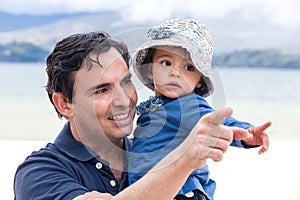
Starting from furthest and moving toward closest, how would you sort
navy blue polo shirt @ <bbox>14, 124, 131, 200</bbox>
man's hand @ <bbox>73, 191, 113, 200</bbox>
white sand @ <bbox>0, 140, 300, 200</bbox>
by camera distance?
white sand @ <bbox>0, 140, 300, 200</bbox> → navy blue polo shirt @ <bbox>14, 124, 131, 200</bbox> → man's hand @ <bbox>73, 191, 113, 200</bbox>

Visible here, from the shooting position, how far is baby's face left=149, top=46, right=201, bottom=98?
1.24 metres

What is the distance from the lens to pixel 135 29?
51.6 inches

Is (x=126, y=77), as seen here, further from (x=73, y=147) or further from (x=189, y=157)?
(x=189, y=157)

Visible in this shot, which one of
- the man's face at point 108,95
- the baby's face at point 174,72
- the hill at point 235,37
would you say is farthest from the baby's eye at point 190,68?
the hill at point 235,37

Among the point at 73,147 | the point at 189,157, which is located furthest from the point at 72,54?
the point at 189,157

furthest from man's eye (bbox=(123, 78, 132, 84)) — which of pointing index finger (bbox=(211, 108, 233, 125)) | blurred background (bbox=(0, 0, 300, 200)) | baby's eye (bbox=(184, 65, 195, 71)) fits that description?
blurred background (bbox=(0, 0, 300, 200))

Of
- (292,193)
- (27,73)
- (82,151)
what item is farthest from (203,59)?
(27,73)

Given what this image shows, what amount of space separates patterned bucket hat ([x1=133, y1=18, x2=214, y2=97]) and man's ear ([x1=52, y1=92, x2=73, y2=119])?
19cm

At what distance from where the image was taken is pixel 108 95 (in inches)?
50.2

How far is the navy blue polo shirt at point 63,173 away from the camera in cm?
118

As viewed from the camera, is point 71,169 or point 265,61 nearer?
point 71,169

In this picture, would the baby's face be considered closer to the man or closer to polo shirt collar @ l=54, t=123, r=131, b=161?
the man

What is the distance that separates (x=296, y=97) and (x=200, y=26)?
275 inches

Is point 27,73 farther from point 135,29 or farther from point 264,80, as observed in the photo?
point 135,29
